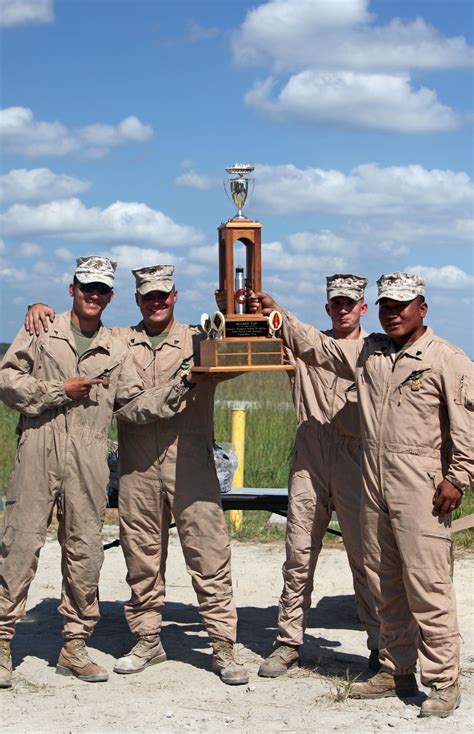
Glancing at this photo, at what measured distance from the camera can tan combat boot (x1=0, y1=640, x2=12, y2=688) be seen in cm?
581

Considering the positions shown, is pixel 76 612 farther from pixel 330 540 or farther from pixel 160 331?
pixel 330 540

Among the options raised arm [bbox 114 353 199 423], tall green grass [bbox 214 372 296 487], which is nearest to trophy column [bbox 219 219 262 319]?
raised arm [bbox 114 353 199 423]

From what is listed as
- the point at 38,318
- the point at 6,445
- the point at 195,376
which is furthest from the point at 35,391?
the point at 6,445

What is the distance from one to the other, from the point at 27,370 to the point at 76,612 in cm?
136

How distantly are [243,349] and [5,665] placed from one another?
83.4 inches

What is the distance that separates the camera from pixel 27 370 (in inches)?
236

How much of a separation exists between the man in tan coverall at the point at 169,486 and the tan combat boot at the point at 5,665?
0.63 m

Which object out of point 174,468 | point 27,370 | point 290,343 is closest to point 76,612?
point 174,468

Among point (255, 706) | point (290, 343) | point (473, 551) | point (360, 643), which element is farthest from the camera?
point (473, 551)

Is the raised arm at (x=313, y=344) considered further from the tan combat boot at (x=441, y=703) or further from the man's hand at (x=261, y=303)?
the tan combat boot at (x=441, y=703)

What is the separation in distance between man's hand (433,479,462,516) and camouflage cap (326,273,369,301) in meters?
1.38

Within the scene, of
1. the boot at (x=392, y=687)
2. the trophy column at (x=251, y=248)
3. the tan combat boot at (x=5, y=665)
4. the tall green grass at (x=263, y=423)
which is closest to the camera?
the boot at (x=392, y=687)

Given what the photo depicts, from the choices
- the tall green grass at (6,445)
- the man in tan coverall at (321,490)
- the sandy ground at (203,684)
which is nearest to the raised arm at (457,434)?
the man in tan coverall at (321,490)

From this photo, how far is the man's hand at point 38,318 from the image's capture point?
6008 mm
